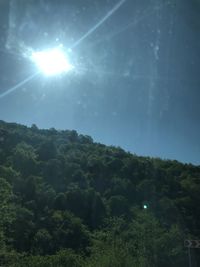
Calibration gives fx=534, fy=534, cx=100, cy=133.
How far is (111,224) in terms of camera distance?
153ft

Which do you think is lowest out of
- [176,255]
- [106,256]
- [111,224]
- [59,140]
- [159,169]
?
[106,256]

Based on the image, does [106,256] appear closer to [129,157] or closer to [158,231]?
[158,231]

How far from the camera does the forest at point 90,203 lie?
130 ft

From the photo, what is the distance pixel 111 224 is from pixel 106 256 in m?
14.3

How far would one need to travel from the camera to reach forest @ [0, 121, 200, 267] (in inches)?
1559

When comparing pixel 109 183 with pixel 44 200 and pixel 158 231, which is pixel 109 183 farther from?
pixel 158 231

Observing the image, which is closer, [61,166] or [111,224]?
[111,224]

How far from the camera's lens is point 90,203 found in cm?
5091

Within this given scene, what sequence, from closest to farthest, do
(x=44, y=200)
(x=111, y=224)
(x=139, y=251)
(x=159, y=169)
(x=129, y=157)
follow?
(x=139, y=251) → (x=111, y=224) → (x=44, y=200) → (x=159, y=169) → (x=129, y=157)

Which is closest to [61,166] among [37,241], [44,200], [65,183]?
[65,183]

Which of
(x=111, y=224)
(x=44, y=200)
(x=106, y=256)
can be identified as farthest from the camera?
(x=44, y=200)

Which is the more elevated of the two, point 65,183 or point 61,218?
point 65,183

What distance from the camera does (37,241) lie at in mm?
42344

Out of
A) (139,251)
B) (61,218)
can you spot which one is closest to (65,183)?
(61,218)
